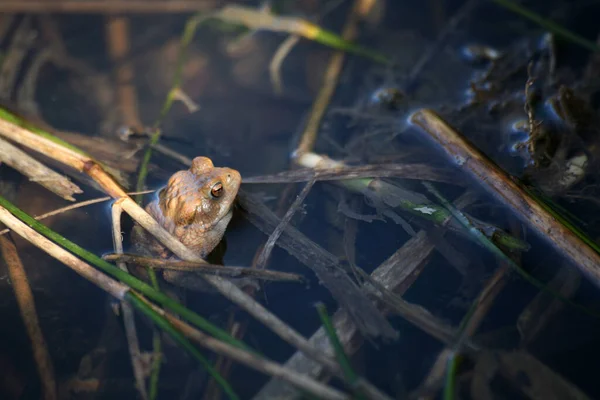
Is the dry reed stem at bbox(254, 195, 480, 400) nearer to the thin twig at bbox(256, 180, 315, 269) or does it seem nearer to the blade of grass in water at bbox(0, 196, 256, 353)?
the blade of grass in water at bbox(0, 196, 256, 353)

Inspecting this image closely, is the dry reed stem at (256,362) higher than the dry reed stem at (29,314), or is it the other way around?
the dry reed stem at (29,314)

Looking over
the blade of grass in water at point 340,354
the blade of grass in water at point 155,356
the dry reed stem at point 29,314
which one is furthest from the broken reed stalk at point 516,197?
the dry reed stem at point 29,314

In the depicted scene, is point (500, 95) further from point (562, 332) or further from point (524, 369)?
point (524, 369)

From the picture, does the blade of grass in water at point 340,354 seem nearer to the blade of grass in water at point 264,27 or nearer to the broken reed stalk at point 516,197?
the broken reed stalk at point 516,197

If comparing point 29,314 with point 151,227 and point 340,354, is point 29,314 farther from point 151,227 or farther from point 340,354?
point 340,354

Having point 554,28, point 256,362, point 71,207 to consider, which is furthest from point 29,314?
point 554,28
